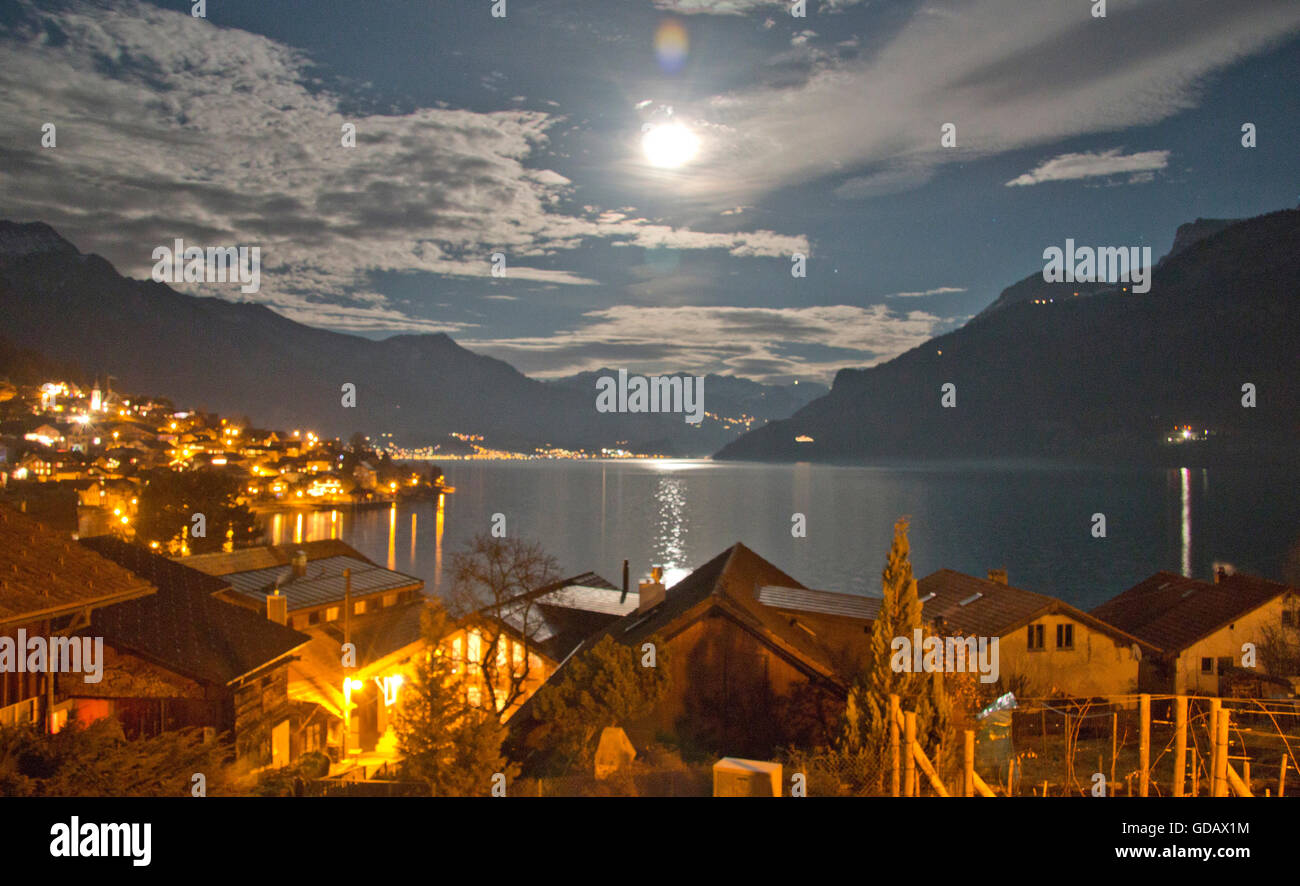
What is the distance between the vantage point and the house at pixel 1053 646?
81.0ft

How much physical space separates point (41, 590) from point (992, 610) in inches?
1059

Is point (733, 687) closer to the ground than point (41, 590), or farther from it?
closer to the ground

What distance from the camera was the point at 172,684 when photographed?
14633 millimetres

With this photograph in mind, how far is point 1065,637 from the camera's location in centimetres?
A: 2520

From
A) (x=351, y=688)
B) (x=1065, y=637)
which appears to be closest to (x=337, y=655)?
(x=351, y=688)

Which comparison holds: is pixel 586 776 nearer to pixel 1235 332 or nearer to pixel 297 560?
pixel 297 560

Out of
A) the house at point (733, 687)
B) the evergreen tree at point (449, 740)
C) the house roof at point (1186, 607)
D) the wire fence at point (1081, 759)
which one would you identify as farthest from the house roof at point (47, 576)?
the house roof at point (1186, 607)

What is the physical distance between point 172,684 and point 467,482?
18946cm

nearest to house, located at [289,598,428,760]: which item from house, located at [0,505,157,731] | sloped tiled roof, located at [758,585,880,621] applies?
house, located at [0,505,157,731]

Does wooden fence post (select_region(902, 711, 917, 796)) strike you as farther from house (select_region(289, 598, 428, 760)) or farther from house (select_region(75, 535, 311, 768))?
house (select_region(289, 598, 428, 760))

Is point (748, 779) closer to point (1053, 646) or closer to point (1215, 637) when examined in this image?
point (1053, 646)

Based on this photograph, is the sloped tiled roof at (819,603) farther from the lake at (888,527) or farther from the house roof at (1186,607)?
the lake at (888,527)

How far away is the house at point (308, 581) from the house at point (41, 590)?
15.9m
